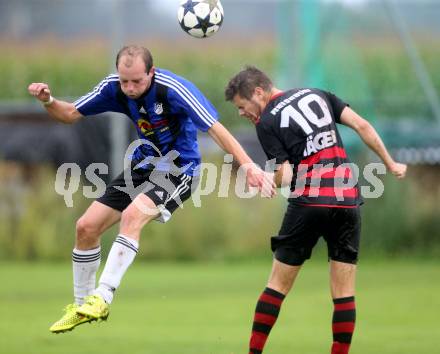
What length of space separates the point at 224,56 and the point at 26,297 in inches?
390

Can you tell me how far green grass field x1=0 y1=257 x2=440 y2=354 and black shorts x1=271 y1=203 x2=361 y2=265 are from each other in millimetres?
1486

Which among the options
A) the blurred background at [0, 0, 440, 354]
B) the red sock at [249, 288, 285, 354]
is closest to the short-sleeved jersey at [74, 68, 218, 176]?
the red sock at [249, 288, 285, 354]

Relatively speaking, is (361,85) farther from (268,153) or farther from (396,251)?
(268,153)

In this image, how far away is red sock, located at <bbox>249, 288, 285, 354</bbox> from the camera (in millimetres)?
8188

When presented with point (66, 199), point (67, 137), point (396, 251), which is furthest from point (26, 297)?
point (396, 251)

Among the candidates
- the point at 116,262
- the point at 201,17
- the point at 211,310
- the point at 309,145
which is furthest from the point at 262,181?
the point at 211,310

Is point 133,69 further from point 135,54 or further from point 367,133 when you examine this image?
point 367,133

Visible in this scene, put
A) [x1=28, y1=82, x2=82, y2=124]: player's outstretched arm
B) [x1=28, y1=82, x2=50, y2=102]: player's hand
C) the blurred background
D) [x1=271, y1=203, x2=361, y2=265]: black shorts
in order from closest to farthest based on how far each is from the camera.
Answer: [x1=271, y1=203, x2=361, y2=265]: black shorts, [x1=28, y1=82, x2=50, y2=102]: player's hand, [x1=28, y1=82, x2=82, y2=124]: player's outstretched arm, the blurred background

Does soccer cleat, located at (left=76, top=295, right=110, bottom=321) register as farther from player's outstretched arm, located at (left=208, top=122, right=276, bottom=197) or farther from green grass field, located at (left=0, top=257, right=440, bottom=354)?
green grass field, located at (left=0, top=257, right=440, bottom=354)

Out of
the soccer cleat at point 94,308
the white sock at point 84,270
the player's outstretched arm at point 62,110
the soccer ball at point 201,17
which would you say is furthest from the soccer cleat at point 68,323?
the soccer ball at point 201,17

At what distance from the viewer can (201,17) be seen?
8.74m

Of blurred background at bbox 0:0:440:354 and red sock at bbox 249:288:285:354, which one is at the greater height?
blurred background at bbox 0:0:440:354

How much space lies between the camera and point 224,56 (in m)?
22.5

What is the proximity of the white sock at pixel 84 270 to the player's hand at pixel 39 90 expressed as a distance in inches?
51.9
